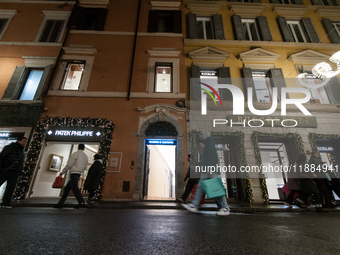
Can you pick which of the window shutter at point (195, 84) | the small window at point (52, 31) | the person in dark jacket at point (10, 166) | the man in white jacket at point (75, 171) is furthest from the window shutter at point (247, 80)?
the small window at point (52, 31)

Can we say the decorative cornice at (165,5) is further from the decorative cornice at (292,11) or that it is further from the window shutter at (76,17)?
the decorative cornice at (292,11)

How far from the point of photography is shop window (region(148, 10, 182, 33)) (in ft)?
35.2

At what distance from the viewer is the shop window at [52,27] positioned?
1016cm

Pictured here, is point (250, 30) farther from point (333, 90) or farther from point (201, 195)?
point (201, 195)

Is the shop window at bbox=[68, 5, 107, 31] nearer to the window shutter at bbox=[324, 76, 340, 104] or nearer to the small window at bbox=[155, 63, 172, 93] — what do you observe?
the small window at bbox=[155, 63, 172, 93]

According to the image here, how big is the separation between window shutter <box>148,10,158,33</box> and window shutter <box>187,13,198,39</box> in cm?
209

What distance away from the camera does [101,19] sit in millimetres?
10836

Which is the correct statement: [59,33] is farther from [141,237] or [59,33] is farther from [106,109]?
[141,237]

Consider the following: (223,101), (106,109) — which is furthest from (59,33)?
(223,101)

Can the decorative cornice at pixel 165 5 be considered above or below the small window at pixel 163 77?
above

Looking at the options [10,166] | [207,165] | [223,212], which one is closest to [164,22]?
[207,165]

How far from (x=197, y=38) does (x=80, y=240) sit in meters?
11.4

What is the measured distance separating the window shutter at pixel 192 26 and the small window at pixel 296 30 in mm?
6272

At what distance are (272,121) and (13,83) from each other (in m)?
12.9
